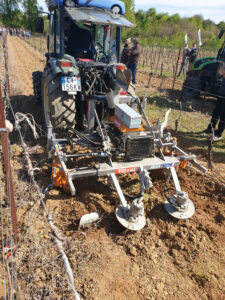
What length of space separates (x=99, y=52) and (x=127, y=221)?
356cm

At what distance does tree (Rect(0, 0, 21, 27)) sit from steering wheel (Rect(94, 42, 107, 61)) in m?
55.4

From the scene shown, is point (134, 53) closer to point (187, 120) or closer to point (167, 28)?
point (187, 120)

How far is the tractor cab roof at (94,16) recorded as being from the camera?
3783mm

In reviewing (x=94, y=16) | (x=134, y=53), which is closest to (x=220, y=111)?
(x=94, y=16)

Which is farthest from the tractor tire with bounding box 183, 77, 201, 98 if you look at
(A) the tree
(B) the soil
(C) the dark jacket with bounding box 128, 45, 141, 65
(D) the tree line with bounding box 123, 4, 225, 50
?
(A) the tree

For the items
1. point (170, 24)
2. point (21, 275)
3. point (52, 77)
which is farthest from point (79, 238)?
point (170, 24)

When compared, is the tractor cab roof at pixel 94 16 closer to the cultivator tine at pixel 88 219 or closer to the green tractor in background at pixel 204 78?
the cultivator tine at pixel 88 219

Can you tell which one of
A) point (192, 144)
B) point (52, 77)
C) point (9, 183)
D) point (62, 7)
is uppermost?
point (62, 7)

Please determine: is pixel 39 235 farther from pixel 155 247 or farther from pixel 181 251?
pixel 181 251

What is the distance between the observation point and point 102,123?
387 centimetres

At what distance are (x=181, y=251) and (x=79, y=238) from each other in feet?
3.71

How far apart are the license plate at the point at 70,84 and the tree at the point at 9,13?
5670 cm

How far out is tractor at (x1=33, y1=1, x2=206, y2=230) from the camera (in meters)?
3.17

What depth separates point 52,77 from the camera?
424cm
